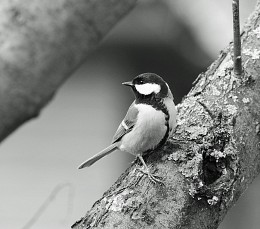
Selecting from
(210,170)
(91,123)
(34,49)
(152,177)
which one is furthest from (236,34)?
(91,123)

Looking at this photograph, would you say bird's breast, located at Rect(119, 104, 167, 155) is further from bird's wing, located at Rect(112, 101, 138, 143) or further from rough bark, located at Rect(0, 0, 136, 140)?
rough bark, located at Rect(0, 0, 136, 140)

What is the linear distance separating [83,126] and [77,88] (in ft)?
1.26

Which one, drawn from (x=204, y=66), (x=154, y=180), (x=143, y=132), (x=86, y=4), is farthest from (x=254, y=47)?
(x=204, y=66)

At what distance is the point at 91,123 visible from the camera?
6.38m

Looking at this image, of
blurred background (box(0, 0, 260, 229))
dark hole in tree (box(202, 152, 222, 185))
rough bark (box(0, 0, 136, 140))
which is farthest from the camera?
blurred background (box(0, 0, 260, 229))

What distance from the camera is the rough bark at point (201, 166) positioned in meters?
1.99

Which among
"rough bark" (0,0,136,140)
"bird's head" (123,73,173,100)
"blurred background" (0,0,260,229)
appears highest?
"rough bark" (0,0,136,140)

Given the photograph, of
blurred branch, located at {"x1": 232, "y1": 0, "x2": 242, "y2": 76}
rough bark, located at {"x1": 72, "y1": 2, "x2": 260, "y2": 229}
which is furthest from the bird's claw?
blurred branch, located at {"x1": 232, "y1": 0, "x2": 242, "y2": 76}

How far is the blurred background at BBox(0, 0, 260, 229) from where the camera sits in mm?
5691

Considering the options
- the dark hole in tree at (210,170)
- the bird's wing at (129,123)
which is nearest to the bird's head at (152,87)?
the bird's wing at (129,123)

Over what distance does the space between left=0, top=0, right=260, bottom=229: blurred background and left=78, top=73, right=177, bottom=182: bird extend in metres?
2.94

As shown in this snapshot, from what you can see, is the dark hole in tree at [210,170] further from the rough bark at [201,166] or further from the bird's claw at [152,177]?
the bird's claw at [152,177]

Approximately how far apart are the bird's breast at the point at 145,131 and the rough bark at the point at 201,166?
0.33ft

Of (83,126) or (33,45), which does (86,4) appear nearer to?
(33,45)
